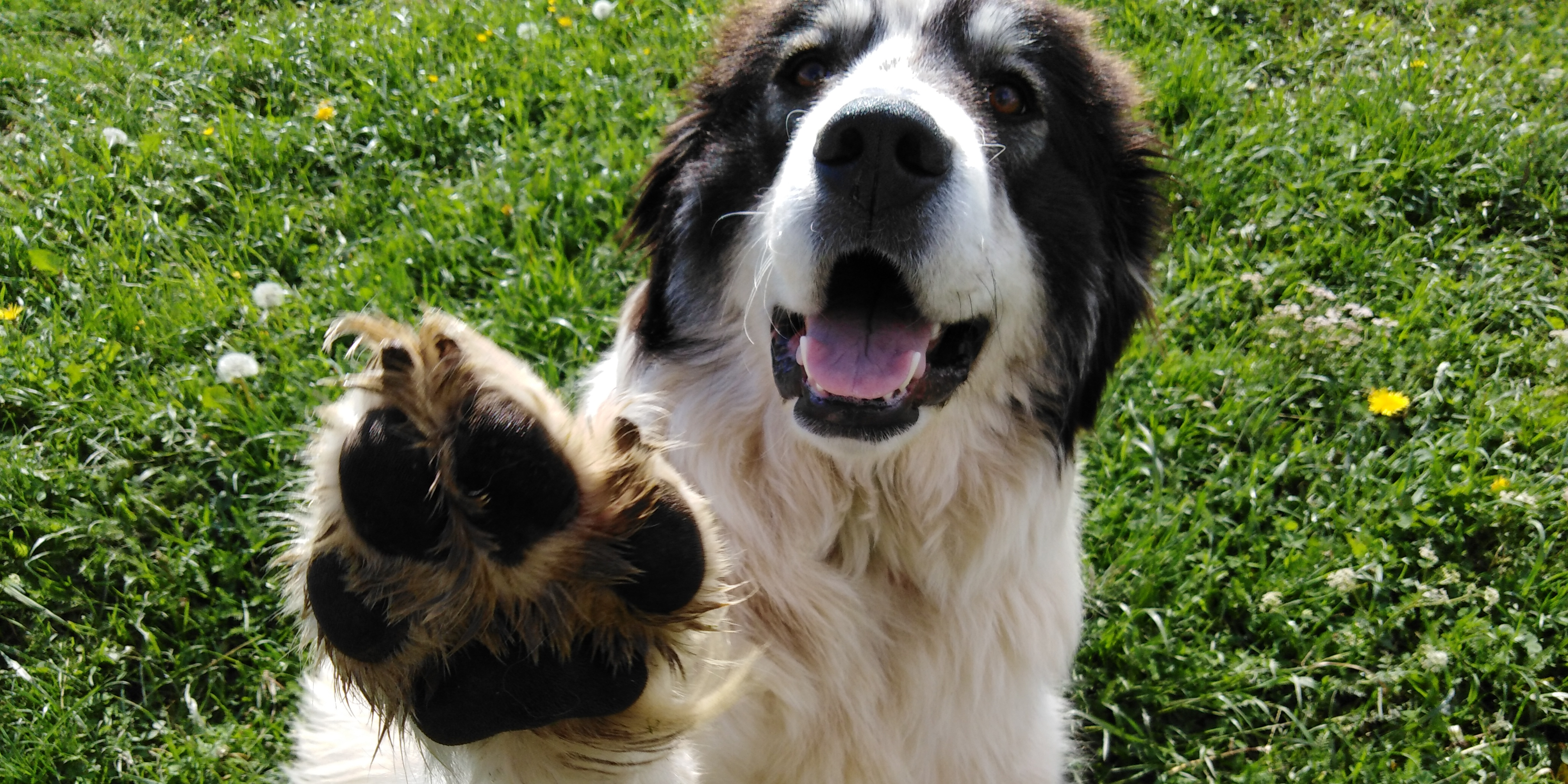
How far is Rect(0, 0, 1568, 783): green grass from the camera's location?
236 centimetres

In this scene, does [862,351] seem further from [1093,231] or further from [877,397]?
[1093,231]

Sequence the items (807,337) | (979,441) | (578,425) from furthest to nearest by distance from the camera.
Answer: (979,441) < (807,337) < (578,425)

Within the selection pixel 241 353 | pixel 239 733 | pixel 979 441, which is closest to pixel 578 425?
pixel 979 441

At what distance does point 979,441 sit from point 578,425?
3.34 feet

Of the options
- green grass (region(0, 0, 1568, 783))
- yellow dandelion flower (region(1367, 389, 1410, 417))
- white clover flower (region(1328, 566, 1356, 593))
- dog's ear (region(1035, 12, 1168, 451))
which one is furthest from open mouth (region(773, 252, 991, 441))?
yellow dandelion flower (region(1367, 389, 1410, 417))

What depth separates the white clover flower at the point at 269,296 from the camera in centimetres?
311

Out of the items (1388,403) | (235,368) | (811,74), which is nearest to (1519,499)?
(1388,403)

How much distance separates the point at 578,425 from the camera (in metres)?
1.31

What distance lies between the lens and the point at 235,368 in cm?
284

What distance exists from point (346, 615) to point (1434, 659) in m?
2.37

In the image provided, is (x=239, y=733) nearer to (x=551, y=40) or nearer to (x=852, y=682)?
(x=852, y=682)

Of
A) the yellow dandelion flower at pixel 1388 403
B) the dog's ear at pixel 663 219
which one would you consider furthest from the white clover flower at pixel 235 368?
the yellow dandelion flower at pixel 1388 403

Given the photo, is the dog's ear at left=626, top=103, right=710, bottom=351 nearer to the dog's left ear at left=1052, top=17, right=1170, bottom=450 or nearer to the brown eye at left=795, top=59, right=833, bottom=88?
the brown eye at left=795, top=59, right=833, bottom=88

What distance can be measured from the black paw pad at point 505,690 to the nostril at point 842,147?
911 millimetres
